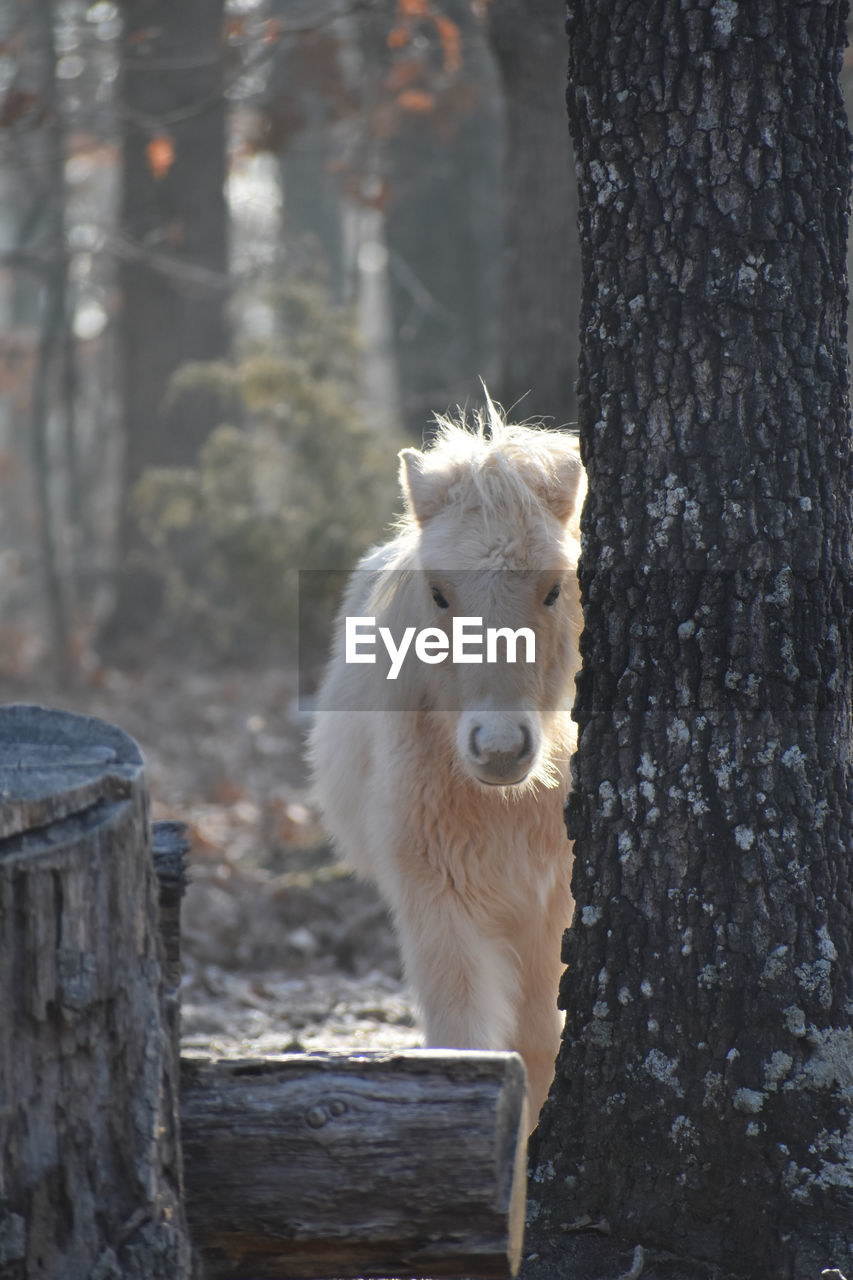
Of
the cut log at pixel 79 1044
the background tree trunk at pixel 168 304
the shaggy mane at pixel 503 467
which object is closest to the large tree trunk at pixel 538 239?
the shaggy mane at pixel 503 467

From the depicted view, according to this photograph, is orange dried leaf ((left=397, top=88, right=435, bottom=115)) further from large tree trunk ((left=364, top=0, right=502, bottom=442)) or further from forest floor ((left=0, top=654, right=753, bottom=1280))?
forest floor ((left=0, top=654, right=753, bottom=1280))

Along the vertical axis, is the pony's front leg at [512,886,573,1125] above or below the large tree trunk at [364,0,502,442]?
below

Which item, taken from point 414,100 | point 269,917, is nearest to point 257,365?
point 414,100

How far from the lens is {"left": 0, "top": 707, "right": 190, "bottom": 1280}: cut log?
2.10 metres

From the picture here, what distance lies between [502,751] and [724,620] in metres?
0.82

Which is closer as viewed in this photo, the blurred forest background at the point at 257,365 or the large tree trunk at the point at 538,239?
the blurred forest background at the point at 257,365

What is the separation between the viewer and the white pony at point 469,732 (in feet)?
12.4

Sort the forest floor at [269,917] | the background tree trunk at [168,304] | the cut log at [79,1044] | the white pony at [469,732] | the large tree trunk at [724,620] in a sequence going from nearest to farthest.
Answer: the cut log at [79,1044]
the large tree trunk at [724,620]
the white pony at [469,732]
the forest floor at [269,917]
the background tree trunk at [168,304]

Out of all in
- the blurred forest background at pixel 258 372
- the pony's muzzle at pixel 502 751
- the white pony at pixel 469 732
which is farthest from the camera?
the blurred forest background at pixel 258 372

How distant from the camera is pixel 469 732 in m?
3.59

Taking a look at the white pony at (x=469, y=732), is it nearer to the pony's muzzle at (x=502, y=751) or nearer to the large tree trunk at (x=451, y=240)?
the pony's muzzle at (x=502, y=751)

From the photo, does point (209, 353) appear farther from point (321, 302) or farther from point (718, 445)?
point (718, 445)

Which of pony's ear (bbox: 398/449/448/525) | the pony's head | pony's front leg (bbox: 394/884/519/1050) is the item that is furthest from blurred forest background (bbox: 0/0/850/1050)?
pony's ear (bbox: 398/449/448/525)

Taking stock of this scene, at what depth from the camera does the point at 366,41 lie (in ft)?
37.1
